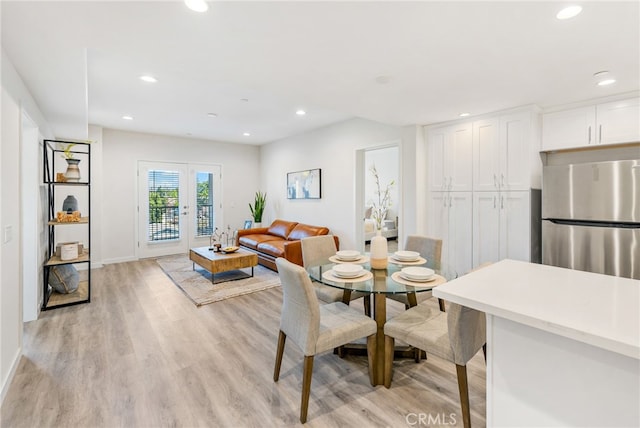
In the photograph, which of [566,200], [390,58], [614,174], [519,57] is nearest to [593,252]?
[566,200]

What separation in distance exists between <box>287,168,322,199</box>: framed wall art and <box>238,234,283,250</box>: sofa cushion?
101cm

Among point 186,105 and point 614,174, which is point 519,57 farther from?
point 186,105

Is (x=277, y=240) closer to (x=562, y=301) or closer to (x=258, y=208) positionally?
(x=258, y=208)

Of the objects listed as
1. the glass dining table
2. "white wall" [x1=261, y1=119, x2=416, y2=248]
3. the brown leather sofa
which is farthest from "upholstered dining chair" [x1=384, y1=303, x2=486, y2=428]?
the brown leather sofa

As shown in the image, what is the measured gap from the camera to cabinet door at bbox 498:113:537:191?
3328mm

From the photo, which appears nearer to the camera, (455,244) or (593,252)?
(593,252)

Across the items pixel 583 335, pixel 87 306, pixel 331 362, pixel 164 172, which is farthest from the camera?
pixel 164 172

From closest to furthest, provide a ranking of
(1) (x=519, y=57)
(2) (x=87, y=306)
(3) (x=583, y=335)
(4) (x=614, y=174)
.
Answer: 1. (3) (x=583, y=335)
2. (1) (x=519, y=57)
3. (4) (x=614, y=174)
4. (2) (x=87, y=306)

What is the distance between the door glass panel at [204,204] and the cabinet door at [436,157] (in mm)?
4942

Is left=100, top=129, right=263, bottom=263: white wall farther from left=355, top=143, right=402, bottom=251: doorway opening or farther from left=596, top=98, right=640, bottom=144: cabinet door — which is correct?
left=596, top=98, right=640, bottom=144: cabinet door

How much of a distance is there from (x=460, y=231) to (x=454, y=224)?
0.12 meters

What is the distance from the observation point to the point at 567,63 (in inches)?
90.8

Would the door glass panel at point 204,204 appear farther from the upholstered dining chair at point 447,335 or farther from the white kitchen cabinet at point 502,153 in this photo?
the upholstered dining chair at point 447,335

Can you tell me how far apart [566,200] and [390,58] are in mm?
2395
